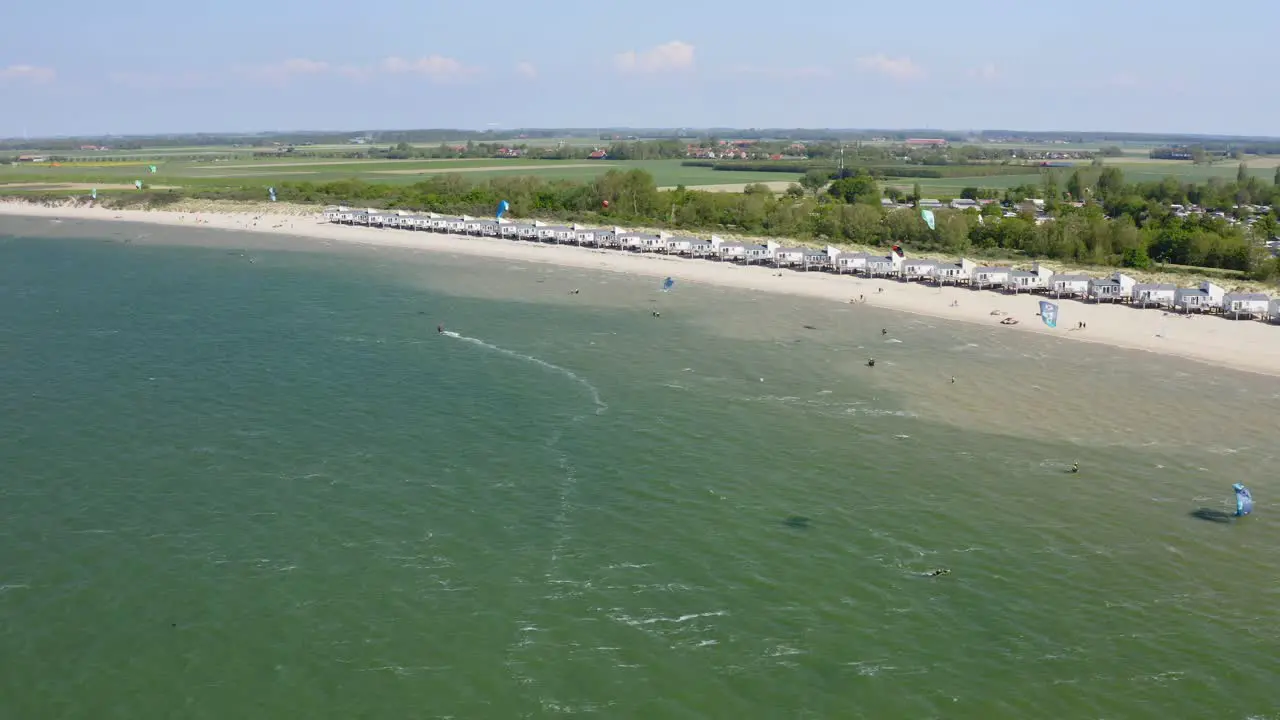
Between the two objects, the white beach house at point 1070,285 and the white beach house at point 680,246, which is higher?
the white beach house at point 680,246

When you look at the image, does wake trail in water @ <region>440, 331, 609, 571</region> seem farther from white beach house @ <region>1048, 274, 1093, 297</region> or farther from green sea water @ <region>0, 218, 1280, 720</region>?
white beach house @ <region>1048, 274, 1093, 297</region>

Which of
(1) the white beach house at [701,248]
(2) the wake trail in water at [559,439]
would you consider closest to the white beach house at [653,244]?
(1) the white beach house at [701,248]

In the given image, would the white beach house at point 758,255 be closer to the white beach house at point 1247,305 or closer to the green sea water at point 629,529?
the green sea water at point 629,529

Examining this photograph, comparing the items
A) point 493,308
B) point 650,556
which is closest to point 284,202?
point 493,308

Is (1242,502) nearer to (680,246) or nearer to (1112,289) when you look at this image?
(1112,289)

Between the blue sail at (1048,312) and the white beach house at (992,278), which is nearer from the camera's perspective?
the blue sail at (1048,312)

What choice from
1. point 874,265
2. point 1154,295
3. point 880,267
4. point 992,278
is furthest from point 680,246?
point 1154,295
